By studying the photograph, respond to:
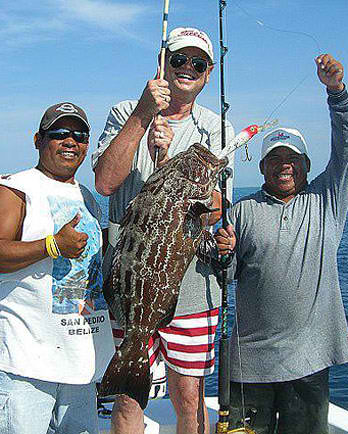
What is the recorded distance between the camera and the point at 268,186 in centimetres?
441

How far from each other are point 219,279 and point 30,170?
1447mm

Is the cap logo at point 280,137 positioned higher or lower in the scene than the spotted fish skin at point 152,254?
higher

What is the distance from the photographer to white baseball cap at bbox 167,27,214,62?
3887 millimetres

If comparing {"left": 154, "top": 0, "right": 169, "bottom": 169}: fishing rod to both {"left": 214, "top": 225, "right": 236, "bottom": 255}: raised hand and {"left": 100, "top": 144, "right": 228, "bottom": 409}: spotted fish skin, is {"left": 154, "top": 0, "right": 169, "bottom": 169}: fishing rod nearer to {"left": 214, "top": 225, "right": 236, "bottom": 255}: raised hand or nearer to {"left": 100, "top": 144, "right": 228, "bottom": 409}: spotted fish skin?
{"left": 100, "top": 144, "right": 228, "bottom": 409}: spotted fish skin

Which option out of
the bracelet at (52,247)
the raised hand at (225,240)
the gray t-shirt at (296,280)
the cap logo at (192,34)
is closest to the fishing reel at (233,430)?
the gray t-shirt at (296,280)

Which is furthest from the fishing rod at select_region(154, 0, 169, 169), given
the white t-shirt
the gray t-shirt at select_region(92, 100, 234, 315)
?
the white t-shirt

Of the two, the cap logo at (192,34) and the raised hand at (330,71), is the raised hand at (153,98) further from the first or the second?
the raised hand at (330,71)

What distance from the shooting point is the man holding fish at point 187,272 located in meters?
3.89

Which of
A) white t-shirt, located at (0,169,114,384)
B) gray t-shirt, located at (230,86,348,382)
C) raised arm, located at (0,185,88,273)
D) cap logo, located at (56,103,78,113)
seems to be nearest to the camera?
raised arm, located at (0,185,88,273)

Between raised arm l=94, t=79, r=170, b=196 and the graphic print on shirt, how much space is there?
0.92 ft

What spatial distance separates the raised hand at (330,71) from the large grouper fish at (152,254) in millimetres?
1163

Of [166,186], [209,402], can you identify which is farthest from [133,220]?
[209,402]

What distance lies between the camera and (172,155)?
12.8 ft

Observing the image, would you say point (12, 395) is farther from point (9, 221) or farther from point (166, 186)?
point (166, 186)
